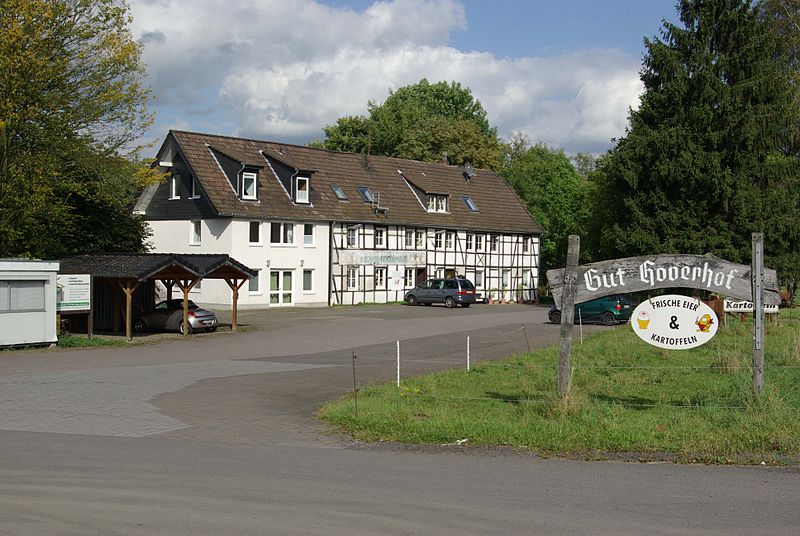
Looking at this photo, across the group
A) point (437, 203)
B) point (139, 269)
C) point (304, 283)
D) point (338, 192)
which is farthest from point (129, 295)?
point (437, 203)

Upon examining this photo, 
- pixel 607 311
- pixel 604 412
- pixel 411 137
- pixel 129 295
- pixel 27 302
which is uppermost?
pixel 411 137

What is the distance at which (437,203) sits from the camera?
60.9 m

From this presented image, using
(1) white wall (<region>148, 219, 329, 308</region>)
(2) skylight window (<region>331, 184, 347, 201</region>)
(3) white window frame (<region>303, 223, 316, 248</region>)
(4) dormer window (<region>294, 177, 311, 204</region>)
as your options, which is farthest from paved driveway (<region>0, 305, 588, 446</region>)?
(2) skylight window (<region>331, 184, 347, 201</region>)

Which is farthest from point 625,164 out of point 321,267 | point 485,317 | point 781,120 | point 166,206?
point 166,206

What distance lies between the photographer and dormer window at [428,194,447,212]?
198 feet

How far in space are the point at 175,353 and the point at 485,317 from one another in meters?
20.5

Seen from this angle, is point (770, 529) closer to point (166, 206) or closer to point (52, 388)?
point (52, 388)

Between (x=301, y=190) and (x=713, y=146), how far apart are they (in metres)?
23.1

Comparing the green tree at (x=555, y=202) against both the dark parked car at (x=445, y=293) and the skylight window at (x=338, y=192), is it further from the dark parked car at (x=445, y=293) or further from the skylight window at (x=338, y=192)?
the skylight window at (x=338, y=192)

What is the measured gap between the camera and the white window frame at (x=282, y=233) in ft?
165

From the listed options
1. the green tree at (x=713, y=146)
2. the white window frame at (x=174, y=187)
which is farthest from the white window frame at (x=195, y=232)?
the green tree at (x=713, y=146)

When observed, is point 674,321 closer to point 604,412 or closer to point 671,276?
point 671,276

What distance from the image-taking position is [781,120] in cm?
4572

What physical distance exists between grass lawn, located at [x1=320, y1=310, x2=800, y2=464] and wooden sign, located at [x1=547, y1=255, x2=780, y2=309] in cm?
156
